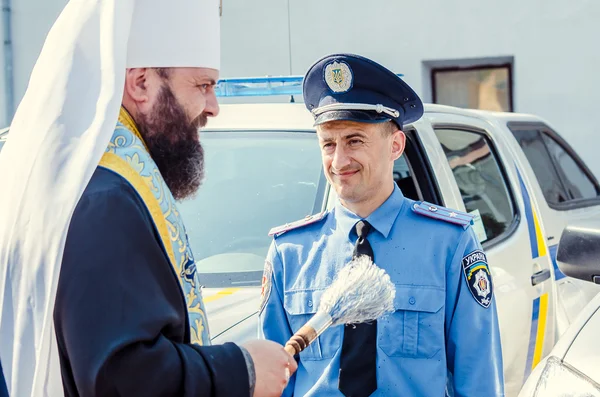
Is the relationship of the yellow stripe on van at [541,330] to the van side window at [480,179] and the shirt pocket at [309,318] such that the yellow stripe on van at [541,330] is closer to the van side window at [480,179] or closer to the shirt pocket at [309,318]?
the van side window at [480,179]

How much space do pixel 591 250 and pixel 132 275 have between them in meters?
1.62

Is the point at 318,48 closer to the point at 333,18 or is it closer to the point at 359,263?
the point at 333,18

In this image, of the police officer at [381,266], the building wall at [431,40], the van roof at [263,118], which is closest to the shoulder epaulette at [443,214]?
the police officer at [381,266]

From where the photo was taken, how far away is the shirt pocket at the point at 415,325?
2.27 m

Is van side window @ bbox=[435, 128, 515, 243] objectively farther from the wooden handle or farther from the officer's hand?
the officer's hand

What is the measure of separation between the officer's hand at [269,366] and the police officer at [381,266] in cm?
58

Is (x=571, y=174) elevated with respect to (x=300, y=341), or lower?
elevated

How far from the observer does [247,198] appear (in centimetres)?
355

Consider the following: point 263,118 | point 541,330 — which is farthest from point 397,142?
point 541,330

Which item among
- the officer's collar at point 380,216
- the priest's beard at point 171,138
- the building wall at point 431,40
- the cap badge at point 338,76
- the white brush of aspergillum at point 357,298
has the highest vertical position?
the building wall at point 431,40

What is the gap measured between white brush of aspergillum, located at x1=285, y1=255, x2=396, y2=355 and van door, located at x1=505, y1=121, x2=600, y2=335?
2634 millimetres

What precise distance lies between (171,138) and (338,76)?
33.0 inches

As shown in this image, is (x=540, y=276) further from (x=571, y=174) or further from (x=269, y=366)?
(x=269, y=366)

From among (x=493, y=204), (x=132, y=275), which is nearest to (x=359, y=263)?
(x=132, y=275)
